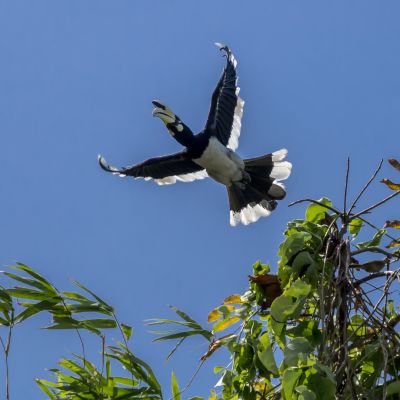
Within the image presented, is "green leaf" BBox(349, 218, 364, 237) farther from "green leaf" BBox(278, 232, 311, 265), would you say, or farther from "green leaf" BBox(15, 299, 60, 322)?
"green leaf" BBox(15, 299, 60, 322)

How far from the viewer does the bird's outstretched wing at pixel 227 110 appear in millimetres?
6039

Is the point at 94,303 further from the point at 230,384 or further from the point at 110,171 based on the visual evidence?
the point at 110,171

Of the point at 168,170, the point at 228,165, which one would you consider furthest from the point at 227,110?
the point at 168,170

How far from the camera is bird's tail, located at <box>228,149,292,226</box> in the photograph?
20.0 ft

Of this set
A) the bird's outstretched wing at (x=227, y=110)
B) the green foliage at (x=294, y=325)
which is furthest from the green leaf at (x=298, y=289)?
the bird's outstretched wing at (x=227, y=110)

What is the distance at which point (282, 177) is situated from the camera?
607 centimetres

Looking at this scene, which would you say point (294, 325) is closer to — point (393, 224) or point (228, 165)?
point (393, 224)

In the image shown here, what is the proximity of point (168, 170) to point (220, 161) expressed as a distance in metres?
0.43

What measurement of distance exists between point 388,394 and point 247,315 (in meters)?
0.48

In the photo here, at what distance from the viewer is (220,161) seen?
5887 millimetres

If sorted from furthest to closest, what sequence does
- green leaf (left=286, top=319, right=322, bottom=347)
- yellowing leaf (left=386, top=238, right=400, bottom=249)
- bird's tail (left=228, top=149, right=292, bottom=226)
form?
1. bird's tail (left=228, top=149, right=292, bottom=226)
2. yellowing leaf (left=386, top=238, right=400, bottom=249)
3. green leaf (left=286, top=319, right=322, bottom=347)

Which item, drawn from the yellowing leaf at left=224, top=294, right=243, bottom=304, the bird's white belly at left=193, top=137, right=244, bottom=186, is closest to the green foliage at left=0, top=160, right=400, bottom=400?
the yellowing leaf at left=224, top=294, right=243, bottom=304

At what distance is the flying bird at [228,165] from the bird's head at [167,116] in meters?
0.06

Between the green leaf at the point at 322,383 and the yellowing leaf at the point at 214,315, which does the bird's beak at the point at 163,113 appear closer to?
the yellowing leaf at the point at 214,315
